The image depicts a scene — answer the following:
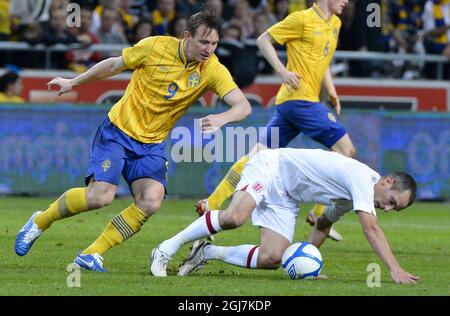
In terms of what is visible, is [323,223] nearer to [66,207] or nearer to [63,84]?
[66,207]

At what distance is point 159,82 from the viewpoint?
32.2 ft

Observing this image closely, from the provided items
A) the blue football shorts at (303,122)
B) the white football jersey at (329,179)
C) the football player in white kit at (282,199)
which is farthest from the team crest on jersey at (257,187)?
the blue football shorts at (303,122)

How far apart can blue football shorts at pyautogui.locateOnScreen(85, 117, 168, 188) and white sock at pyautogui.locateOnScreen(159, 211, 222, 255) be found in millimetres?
665

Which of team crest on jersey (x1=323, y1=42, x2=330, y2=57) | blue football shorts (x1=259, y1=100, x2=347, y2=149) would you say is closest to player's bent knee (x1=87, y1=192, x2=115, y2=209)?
blue football shorts (x1=259, y1=100, x2=347, y2=149)

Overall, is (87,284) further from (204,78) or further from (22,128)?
(22,128)

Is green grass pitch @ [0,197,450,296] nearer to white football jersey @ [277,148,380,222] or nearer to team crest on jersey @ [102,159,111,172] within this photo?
white football jersey @ [277,148,380,222]

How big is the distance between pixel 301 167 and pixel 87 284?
2.04m

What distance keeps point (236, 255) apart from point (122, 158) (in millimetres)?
1262

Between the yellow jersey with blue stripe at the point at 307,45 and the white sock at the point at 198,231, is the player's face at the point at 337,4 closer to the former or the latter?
the yellow jersey with blue stripe at the point at 307,45

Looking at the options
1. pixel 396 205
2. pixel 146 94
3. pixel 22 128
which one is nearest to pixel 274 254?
pixel 396 205

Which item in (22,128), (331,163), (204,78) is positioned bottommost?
(22,128)

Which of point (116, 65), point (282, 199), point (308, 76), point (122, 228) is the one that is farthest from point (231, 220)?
point (308, 76)

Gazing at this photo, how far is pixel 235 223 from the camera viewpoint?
29.8 ft
